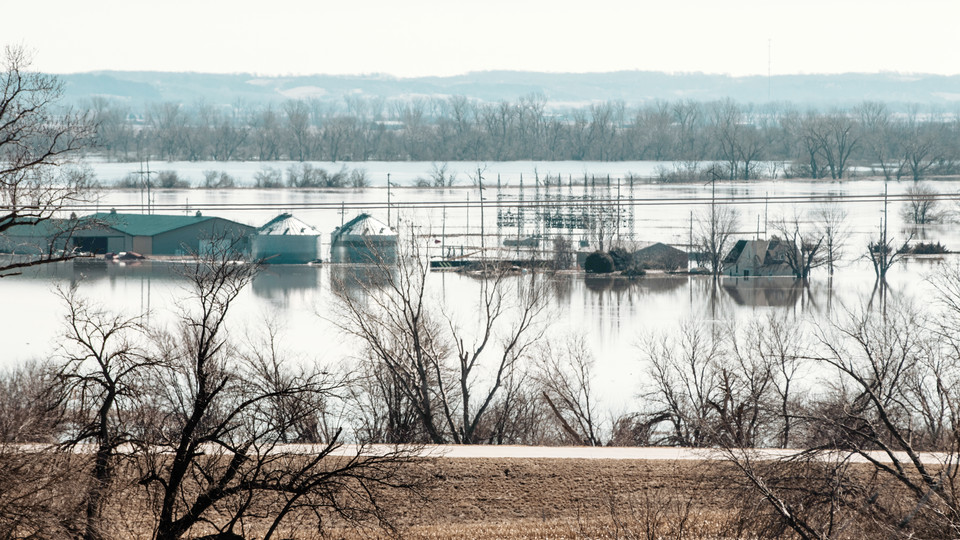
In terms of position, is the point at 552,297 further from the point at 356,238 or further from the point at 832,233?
the point at 832,233

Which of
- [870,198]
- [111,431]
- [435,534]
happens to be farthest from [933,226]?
[111,431]

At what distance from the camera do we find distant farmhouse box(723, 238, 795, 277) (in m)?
34.8

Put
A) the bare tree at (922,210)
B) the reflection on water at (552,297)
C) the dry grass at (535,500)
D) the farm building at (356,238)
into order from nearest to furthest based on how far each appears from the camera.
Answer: the dry grass at (535,500)
the reflection on water at (552,297)
the farm building at (356,238)
the bare tree at (922,210)

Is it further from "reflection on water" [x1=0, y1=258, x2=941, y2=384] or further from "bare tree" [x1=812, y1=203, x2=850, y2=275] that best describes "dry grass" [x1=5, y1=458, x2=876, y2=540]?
"bare tree" [x1=812, y1=203, x2=850, y2=275]

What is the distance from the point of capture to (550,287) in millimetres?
24328

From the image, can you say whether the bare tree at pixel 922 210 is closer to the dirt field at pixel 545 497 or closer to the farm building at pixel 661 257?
the farm building at pixel 661 257

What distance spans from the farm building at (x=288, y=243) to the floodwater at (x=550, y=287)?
1301 mm

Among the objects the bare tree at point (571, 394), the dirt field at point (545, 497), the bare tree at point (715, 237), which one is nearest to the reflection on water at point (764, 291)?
the bare tree at point (715, 237)

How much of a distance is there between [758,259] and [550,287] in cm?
1344

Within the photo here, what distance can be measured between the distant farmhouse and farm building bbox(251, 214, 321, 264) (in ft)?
47.6

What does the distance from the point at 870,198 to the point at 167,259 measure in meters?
35.0

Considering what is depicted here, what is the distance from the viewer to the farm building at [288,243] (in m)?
37.9

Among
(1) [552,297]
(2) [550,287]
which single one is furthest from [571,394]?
(1) [552,297]

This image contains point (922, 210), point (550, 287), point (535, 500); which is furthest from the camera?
point (922, 210)
